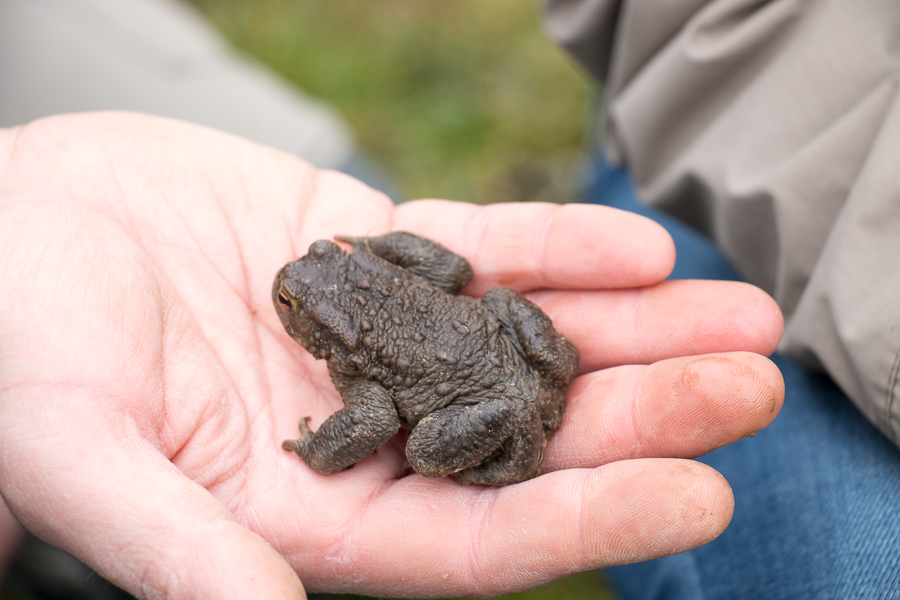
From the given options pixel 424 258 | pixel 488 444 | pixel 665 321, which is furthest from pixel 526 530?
pixel 424 258

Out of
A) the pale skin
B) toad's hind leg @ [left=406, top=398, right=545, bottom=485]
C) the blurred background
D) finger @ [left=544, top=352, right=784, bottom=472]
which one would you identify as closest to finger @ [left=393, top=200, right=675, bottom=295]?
the pale skin

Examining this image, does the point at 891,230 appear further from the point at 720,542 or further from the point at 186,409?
the point at 186,409

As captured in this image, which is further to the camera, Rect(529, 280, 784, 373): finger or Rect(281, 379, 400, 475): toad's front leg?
Rect(529, 280, 784, 373): finger

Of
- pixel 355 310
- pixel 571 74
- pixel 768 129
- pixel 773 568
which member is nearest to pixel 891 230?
pixel 768 129

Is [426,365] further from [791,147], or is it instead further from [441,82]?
[441,82]

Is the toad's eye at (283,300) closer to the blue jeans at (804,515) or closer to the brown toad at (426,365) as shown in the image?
the brown toad at (426,365)

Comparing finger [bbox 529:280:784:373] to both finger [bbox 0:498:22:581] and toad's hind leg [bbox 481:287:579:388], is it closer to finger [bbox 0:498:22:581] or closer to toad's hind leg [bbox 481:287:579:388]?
toad's hind leg [bbox 481:287:579:388]

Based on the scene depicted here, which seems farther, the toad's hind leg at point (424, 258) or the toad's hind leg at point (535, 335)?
the toad's hind leg at point (424, 258)

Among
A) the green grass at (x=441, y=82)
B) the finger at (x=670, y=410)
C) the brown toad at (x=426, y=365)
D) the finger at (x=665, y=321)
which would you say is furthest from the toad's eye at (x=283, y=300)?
the green grass at (x=441, y=82)
